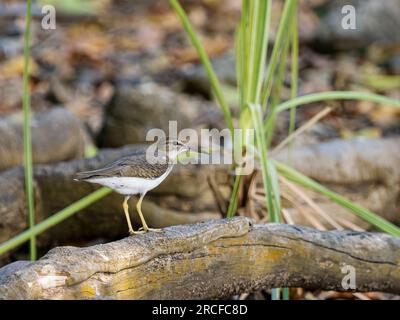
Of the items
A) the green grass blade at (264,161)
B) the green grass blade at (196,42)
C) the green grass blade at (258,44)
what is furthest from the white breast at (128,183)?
the green grass blade at (258,44)

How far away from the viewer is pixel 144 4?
7074 mm

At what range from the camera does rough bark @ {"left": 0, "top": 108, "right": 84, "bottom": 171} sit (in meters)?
3.23

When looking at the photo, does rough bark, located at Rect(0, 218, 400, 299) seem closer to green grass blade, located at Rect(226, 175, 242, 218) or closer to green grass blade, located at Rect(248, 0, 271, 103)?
green grass blade, located at Rect(226, 175, 242, 218)

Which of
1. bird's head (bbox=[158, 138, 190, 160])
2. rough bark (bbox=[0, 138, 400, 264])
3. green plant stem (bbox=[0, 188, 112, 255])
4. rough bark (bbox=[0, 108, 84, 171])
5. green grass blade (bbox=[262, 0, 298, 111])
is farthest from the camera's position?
rough bark (bbox=[0, 108, 84, 171])

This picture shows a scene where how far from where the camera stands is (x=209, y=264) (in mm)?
1660

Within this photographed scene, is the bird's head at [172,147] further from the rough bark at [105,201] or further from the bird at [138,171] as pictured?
the rough bark at [105,201]

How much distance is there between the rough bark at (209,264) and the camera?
1.37 m

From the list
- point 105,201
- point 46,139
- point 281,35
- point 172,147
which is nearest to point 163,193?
point 105,201

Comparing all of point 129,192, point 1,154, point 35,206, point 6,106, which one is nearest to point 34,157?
point 1,154

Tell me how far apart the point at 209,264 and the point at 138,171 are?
327mm

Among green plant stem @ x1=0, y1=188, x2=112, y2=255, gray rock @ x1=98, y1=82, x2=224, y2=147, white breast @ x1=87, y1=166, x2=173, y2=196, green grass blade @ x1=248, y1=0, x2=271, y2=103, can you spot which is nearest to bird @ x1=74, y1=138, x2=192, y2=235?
white breast @ x1=87, y1=166, x2=173, y2=196

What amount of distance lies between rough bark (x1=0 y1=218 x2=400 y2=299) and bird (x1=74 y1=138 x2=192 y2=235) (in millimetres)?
132

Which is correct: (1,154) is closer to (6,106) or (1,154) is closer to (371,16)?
(6,106)

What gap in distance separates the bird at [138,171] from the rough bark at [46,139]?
6.03 feet
